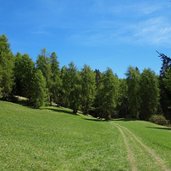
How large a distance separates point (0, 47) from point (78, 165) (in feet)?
220

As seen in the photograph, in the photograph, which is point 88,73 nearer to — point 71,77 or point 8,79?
point 71,77

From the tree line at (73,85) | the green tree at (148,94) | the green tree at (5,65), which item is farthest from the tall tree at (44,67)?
the green tree at (148,94)

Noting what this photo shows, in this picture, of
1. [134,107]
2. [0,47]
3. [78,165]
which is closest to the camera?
[78,165]

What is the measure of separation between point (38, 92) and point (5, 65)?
415 inches

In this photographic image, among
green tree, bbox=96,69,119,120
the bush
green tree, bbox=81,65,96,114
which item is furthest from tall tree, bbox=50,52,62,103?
the bush

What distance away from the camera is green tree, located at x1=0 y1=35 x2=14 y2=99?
8288 cm

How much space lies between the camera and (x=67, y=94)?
334 feet

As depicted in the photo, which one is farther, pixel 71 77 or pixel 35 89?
pixel 71 77

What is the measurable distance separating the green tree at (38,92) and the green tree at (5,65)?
6089mm

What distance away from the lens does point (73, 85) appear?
100m

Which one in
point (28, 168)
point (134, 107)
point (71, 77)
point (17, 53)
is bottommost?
point (28, 168)

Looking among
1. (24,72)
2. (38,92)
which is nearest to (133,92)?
(38,92)

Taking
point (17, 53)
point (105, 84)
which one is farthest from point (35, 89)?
point (17, 53)

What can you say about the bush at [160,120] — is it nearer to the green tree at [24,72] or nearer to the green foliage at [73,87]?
the green foliage at [73,87]
